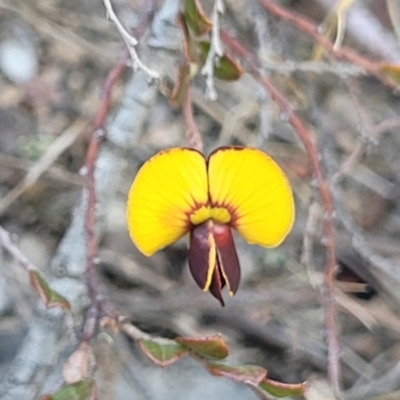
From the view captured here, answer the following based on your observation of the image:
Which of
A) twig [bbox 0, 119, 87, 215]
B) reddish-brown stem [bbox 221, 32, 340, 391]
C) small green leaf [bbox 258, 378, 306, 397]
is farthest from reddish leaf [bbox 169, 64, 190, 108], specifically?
twig [bbox 0, 119, 87, 215]

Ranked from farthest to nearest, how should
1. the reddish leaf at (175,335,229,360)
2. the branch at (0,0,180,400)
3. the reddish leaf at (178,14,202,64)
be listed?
the branch at (0,0,180,400), the reddish leaf at (178,14,202,64), the reddish leaf at (175,335,229,360)

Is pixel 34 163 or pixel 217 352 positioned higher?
pixel 217 352

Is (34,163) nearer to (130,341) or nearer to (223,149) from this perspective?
(130,341)

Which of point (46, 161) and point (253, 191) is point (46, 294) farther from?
point (46, 161)

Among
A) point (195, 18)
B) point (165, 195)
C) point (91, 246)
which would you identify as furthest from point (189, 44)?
point (91, 246)

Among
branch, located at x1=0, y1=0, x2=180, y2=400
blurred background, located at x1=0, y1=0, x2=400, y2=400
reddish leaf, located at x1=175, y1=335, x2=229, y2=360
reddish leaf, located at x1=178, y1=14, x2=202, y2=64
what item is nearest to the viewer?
reddish leaf, located at x1=175, y1=335, x2=229, y2=360

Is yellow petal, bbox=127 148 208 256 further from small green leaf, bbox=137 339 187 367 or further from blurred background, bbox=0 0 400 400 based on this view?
blurred background, bbox=0 0 400 400

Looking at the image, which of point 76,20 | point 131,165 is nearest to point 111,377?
point 131,165
